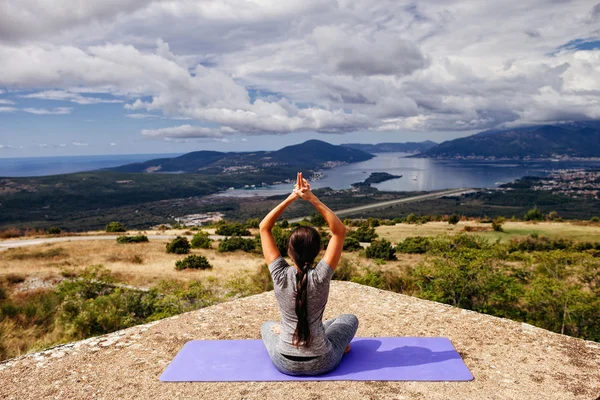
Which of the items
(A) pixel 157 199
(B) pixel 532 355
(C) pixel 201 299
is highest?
(B) pixel 532 355

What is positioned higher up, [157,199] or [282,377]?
[282,377]

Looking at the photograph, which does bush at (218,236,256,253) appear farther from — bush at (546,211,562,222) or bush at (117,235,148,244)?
bush at (546,211,562,222)

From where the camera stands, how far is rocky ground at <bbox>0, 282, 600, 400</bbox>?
14.5 ft

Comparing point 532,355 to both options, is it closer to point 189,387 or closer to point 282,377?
point 282,377

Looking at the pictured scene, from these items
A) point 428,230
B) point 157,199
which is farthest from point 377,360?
point 157,199

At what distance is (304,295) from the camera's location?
4086 millimetres

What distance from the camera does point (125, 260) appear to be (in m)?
21.9

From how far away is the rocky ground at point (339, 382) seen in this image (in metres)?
4.43

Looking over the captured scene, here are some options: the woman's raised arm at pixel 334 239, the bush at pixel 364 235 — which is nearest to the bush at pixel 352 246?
the bush at pixel 364 235

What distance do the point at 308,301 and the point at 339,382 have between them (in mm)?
1242

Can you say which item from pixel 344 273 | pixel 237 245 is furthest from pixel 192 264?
pixel 344 273

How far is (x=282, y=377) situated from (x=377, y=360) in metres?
1.32

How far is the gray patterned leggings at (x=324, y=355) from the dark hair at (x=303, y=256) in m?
0.55

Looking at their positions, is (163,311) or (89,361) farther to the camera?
(163,311)
